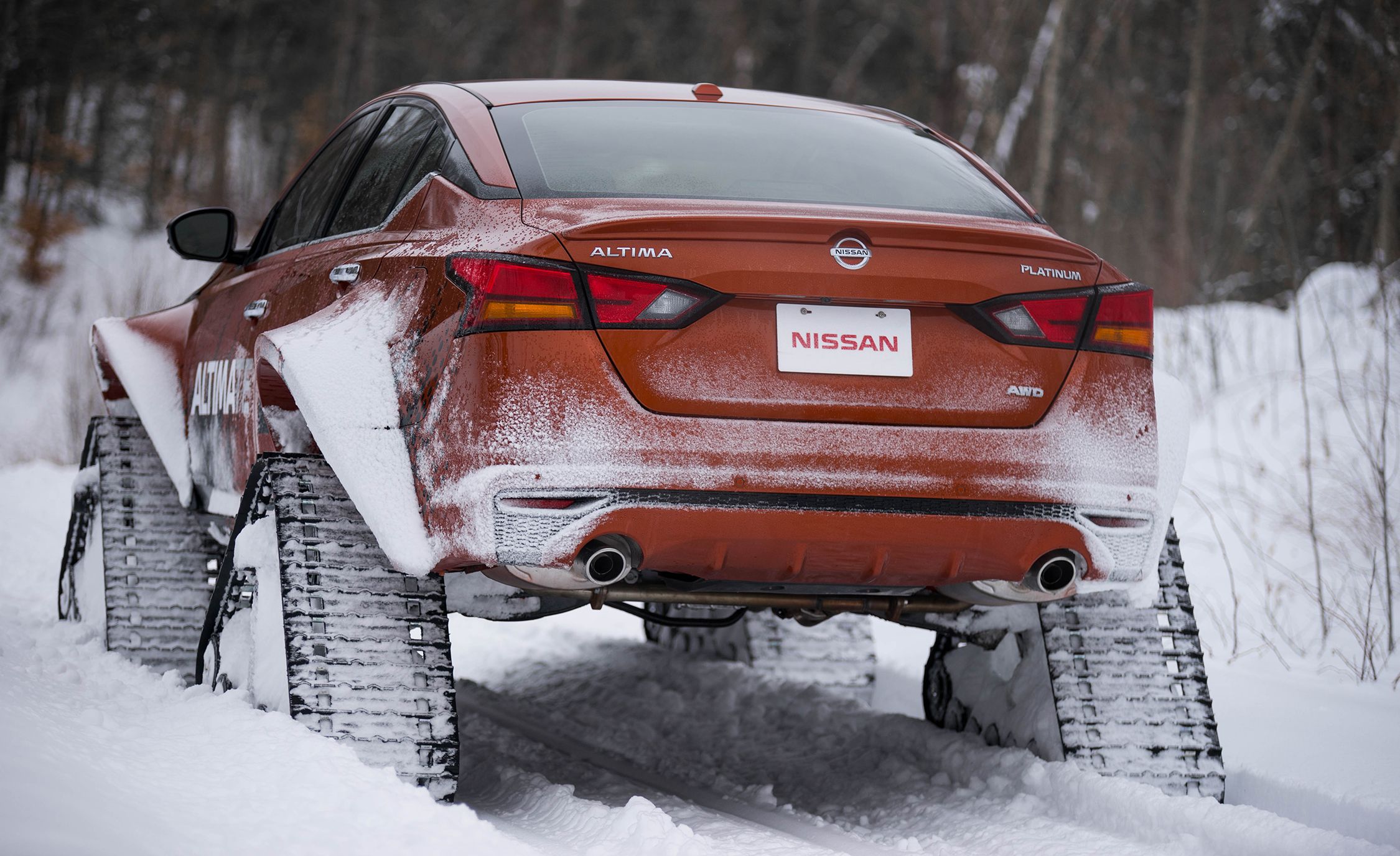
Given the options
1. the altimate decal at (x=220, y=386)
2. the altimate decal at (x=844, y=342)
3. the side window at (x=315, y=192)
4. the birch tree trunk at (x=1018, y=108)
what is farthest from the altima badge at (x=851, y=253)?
the birch tree trunk at (x=1018, y=108)

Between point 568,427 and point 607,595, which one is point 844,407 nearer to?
point 568,427

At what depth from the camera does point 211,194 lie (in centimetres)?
3041

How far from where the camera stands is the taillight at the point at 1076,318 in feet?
9.28

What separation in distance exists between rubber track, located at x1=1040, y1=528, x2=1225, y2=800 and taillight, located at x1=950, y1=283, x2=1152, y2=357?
789 mm

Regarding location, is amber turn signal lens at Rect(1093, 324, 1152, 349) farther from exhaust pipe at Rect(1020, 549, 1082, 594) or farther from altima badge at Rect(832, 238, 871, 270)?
altima badge at Rect(832, 238, 871, 270)

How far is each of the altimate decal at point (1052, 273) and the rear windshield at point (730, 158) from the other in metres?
0.31

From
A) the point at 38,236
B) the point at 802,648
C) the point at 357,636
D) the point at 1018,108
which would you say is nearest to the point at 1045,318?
the point at 357,636

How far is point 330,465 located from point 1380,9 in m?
5.66

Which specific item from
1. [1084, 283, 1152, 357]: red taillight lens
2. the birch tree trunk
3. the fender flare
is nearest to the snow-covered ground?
the fender flare

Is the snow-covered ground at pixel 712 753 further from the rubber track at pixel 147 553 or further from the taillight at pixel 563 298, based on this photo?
the taillight at pixel 563 298

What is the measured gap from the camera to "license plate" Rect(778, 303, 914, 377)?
2691 mm

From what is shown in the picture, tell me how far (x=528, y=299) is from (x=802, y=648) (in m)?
3.10

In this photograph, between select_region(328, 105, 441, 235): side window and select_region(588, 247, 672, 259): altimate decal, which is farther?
select_region(328, 105, 441, 235): side window

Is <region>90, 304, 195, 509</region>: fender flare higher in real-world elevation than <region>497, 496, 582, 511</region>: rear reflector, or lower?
higher
